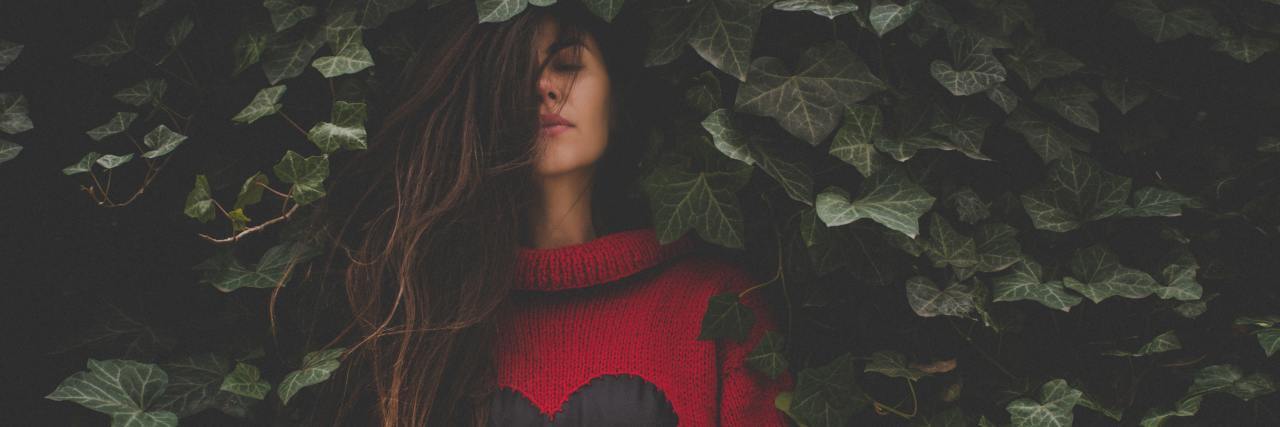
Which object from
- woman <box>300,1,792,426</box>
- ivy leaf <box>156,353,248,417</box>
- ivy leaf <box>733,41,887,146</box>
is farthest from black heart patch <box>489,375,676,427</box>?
ivy leaf <box>733,41,887,146</box>

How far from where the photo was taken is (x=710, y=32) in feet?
4.01

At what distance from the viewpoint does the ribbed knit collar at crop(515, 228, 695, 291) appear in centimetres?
147

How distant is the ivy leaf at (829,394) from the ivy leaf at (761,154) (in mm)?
236

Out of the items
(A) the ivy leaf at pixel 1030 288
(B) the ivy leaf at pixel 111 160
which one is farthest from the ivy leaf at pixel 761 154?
(B) the ivy leaf at pixel 111 160

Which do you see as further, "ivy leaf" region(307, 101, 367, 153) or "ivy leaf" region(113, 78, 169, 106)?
"ivy leaf" region(113, 78, 169, 106)

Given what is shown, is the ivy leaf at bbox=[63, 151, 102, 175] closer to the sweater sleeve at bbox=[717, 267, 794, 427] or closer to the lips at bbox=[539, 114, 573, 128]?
the lips at bbox=[539, 114, 573, 128]

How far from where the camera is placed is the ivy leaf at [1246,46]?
48.8 inches

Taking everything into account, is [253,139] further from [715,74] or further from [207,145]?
[715,74]

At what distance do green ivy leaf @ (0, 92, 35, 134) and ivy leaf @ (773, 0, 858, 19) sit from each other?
1.02 metres

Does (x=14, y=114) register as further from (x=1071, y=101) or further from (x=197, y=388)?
(x=1071, y=101)

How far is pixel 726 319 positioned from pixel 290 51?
71 cm

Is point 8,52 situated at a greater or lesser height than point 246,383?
greater

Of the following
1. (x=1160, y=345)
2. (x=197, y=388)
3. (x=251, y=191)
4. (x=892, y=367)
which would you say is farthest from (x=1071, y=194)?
(x=197, y=388)

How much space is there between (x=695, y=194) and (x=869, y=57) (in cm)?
29
